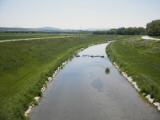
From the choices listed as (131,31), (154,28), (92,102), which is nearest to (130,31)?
(131,31)

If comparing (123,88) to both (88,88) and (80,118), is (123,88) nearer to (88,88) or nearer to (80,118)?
(88,88)

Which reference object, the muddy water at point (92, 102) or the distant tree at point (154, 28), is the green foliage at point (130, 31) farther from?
the muddy water at point (92, 102)

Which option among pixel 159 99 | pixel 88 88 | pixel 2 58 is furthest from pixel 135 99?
pixel 2 58

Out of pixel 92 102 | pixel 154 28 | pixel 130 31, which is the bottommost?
pixel 130 31

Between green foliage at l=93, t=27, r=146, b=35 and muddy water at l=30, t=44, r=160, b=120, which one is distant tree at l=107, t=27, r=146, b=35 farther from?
muddy water at l=30, t=44, r=160, b=120

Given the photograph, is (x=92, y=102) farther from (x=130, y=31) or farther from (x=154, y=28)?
(x=130, y=31)

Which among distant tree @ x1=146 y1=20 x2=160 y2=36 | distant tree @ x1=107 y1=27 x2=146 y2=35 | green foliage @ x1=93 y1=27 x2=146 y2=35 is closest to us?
distant tree @ x1=146 y1=20 x2=160 y2=36

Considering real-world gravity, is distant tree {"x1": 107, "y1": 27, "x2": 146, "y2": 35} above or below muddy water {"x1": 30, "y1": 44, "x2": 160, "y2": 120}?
below

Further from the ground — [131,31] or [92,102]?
[92,102]

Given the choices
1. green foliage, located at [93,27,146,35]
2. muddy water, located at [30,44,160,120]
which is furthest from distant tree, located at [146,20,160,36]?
muddy water, located at [30,44,160,120]
